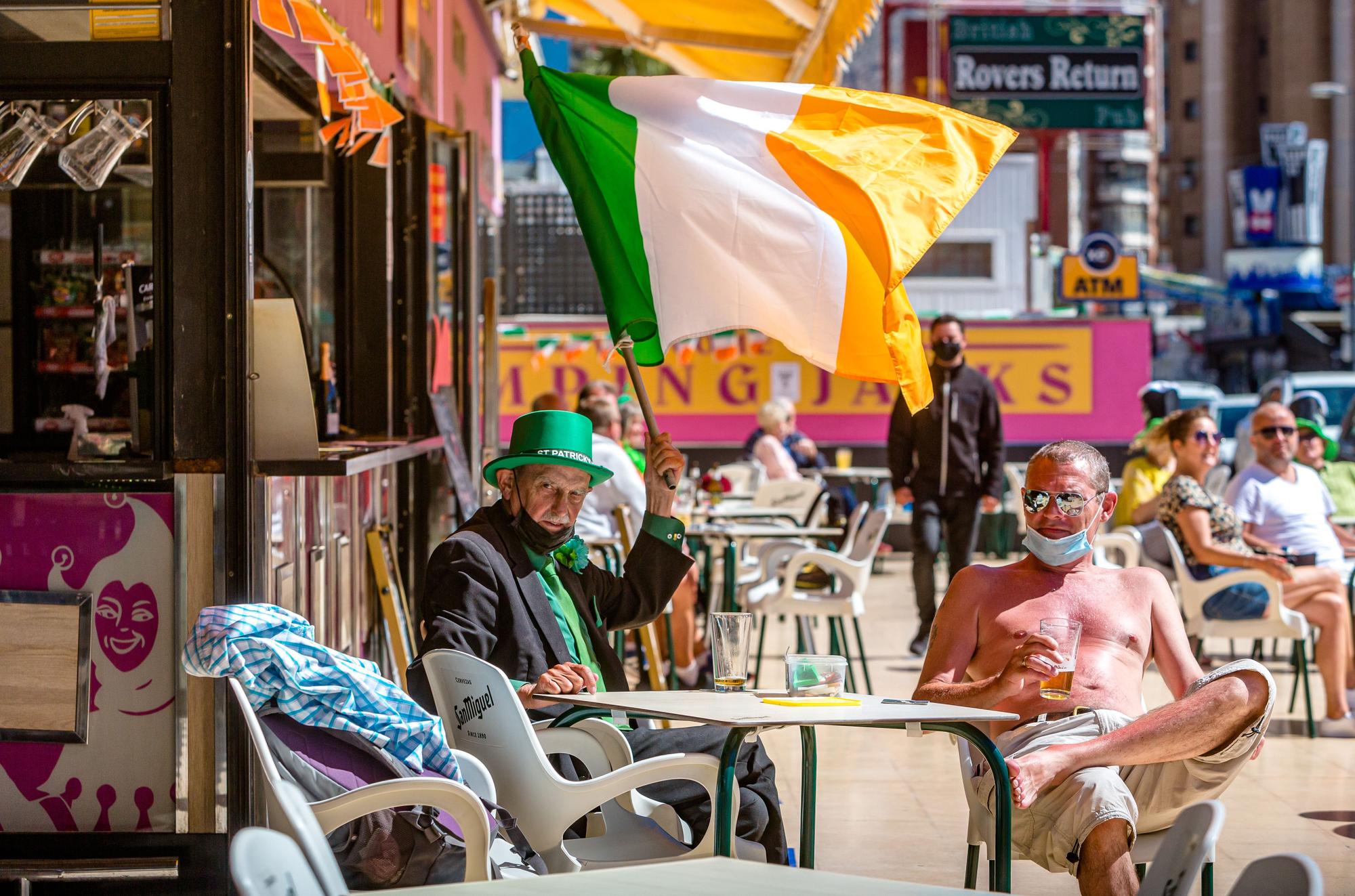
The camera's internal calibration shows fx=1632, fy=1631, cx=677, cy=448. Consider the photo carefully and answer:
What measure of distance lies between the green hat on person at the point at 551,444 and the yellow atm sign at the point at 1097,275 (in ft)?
76.2

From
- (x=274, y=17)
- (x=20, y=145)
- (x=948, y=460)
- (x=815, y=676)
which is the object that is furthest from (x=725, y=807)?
(x=948, y=460)

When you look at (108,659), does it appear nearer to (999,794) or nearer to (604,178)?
(604,178)

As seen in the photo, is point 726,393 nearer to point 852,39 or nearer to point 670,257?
point 852,39

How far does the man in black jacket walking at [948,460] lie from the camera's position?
9.76 m

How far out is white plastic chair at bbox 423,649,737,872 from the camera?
11.3ft

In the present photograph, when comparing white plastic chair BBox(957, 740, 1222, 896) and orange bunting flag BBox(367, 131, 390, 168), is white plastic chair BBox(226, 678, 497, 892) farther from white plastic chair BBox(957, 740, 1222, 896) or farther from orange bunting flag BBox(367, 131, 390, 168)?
orange bunting flag BBox(367, 131, 390, 168)

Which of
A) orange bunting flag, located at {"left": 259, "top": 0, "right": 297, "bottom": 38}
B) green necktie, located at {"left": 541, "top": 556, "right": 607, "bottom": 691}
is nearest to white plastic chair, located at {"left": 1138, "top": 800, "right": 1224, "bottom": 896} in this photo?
green necktie, located at {"left": 541, "top": 556, "right": 607, "bottom": 691}

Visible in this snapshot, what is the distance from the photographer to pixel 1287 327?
53438 millimetres

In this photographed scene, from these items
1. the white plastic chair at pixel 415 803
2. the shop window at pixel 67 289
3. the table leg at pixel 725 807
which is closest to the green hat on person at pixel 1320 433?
the shop window at pixel 67 289

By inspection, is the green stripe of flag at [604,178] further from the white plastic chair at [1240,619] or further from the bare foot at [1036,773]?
the white plastic chair at [1240,619]

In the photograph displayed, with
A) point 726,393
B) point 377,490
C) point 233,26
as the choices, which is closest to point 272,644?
point 233,26

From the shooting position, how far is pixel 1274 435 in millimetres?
8141

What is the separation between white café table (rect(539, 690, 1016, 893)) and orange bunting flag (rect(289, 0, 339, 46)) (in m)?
2.15

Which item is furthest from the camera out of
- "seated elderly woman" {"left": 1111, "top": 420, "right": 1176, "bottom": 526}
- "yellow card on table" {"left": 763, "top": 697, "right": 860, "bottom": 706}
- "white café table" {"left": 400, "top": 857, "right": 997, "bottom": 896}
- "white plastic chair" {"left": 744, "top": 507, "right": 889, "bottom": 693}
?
"seated elderly woman" {"left": 1111, "top": 420, "right": 1176, "bottom": 526}
